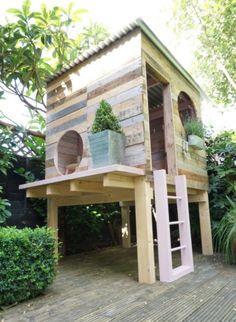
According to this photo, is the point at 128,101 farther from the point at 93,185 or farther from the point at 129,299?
the point at 129,299

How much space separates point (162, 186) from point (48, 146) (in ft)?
6.84

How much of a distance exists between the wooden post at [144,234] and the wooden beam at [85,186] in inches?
24.1

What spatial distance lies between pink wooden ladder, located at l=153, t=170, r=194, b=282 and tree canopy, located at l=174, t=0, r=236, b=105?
5249 mm

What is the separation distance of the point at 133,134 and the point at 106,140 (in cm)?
37

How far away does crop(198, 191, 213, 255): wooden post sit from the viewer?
4.47 m

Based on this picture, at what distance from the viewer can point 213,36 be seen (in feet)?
24.8

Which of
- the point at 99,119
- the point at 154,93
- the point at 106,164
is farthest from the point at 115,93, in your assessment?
the point at 154,93

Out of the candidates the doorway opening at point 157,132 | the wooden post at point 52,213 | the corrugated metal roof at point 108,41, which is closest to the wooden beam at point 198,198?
the doorway opening at point 157,132

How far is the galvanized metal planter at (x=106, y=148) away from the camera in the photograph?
9.65 ft

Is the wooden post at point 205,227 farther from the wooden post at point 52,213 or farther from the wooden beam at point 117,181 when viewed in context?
the wooden post at point 52,213

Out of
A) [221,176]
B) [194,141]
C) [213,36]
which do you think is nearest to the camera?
[194,141]

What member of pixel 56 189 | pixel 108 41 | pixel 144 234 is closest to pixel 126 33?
pixel 108 41

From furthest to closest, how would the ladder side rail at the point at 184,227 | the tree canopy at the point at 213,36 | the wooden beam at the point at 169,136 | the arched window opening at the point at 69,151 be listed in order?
the tree canopy at the point at 213,36 → the arched window opening at the point at 69,151 → the wooden beam at the point at 169,136 → the ladder side rail at the point at 184,227

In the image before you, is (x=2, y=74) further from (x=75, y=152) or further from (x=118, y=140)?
(x=118, y=140)
